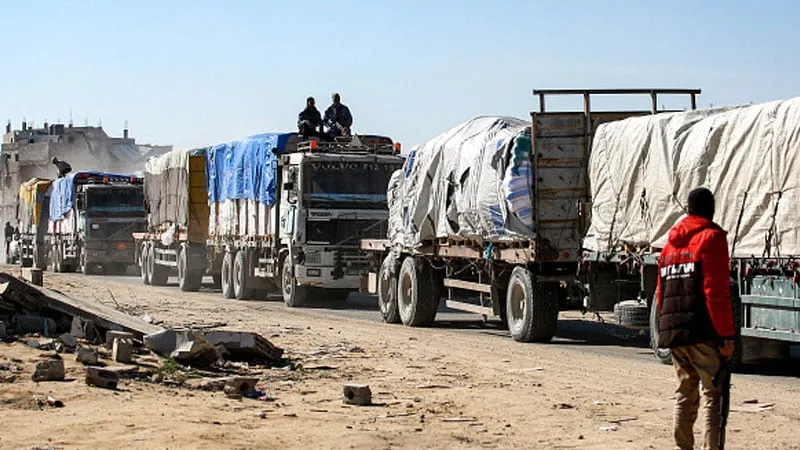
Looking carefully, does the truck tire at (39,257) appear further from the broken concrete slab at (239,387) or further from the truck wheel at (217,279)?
the broken concrete slab at (239,387)

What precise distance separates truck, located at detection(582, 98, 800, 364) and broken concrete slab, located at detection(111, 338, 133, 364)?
5.59m

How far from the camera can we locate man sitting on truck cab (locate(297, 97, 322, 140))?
30578 millimetres

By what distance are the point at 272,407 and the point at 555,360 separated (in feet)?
17.8

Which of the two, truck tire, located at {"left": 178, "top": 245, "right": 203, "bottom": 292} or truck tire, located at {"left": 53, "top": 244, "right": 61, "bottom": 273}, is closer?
truck tire, located at {"left": 178, "top": 245, "right": 203, "bottom": 292}

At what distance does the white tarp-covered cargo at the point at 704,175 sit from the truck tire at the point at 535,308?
109 centimetres

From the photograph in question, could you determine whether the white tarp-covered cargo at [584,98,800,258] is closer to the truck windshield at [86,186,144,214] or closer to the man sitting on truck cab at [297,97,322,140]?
the man sitting on truck cab at [297,97,322,140]

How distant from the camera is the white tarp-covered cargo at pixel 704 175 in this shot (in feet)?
48.6

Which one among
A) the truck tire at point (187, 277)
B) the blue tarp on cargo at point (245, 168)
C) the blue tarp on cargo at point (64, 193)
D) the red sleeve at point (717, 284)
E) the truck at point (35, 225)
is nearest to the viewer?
the red sleeve at point (717, 284)

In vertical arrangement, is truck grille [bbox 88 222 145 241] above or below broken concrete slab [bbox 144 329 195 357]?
above

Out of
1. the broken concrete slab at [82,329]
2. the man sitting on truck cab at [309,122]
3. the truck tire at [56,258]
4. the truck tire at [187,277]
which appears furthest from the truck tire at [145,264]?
the broken concrete slab at [82,329]

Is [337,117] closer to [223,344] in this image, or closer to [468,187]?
[468,187]

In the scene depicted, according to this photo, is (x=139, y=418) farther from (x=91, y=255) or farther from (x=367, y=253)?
(x=91, y=255)

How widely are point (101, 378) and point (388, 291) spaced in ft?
40.5

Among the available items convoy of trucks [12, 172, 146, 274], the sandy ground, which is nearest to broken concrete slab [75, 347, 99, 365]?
the sandy ground
